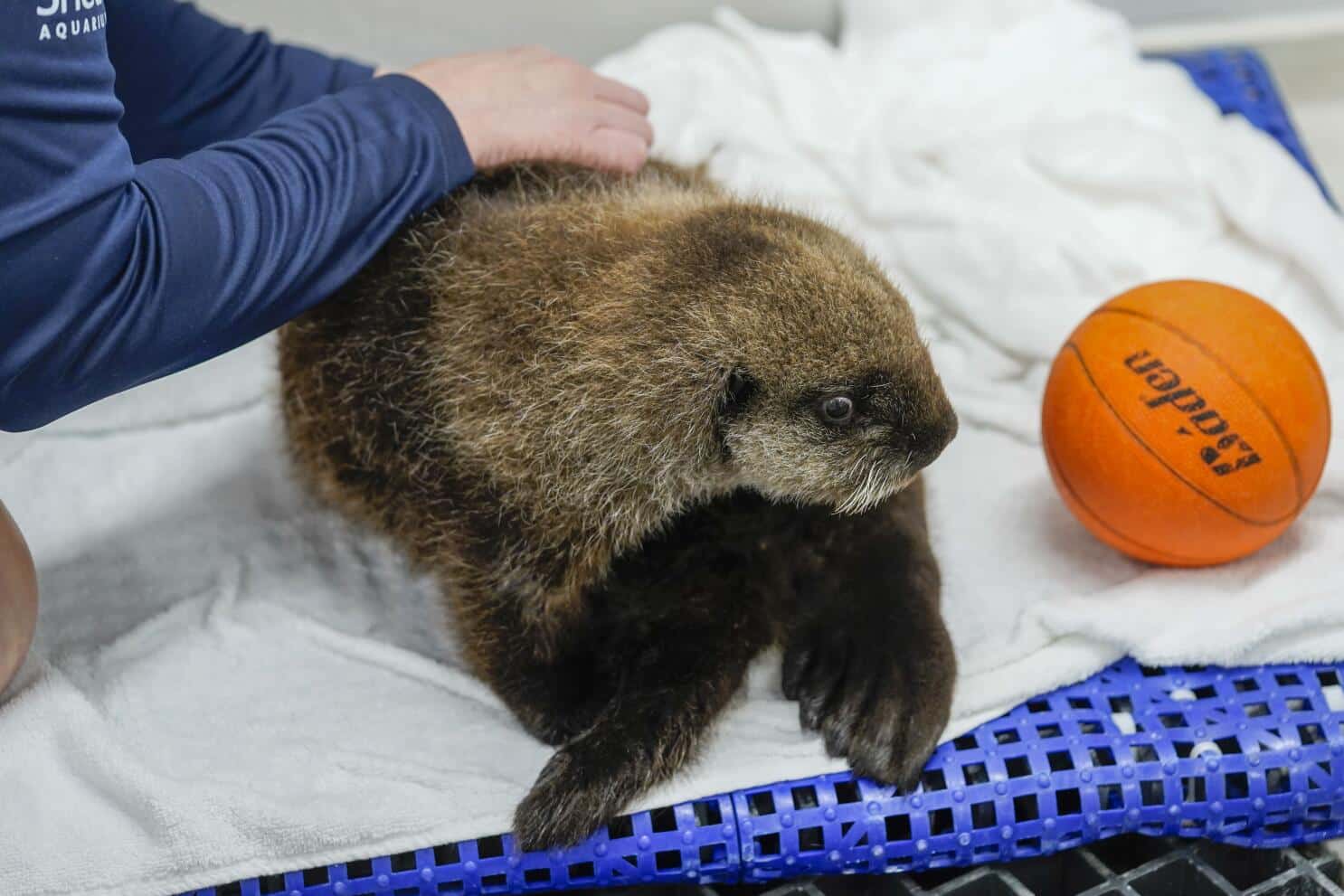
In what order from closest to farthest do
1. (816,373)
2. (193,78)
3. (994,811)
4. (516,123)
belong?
(816,373) < (994,811) < (516,123) < (193,78)

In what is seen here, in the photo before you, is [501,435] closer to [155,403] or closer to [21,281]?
[21,281]

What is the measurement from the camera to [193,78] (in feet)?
5.32

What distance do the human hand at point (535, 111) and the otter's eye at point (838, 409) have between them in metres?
0.48

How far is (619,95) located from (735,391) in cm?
58

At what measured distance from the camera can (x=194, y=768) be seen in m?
1.38

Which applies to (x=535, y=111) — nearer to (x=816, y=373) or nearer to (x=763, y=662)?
(x=816, y=373)

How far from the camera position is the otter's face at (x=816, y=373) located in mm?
1180

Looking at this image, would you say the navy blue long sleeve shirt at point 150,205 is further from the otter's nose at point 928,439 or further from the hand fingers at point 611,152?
the otter's nose at point 928,439

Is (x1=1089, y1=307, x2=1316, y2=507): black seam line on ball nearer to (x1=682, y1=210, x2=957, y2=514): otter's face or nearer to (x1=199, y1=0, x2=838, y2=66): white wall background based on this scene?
(x1=682, y1=210, x2=957, y2=514): otter's face

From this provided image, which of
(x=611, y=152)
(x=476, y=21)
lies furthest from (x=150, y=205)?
(x=476, y=21)

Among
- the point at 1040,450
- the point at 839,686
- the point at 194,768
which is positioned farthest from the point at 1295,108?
the point at 194,768

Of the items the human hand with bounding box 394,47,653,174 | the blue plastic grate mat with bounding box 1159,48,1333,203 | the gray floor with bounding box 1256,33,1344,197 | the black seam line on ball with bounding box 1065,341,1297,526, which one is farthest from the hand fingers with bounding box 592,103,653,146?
the gray floor with bounding box 1256,33,1344,197

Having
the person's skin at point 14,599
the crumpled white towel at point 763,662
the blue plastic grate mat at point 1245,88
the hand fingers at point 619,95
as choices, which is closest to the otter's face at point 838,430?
the crumpled white towel at point 763,662

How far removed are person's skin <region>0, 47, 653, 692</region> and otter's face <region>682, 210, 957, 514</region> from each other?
12.9 inches
